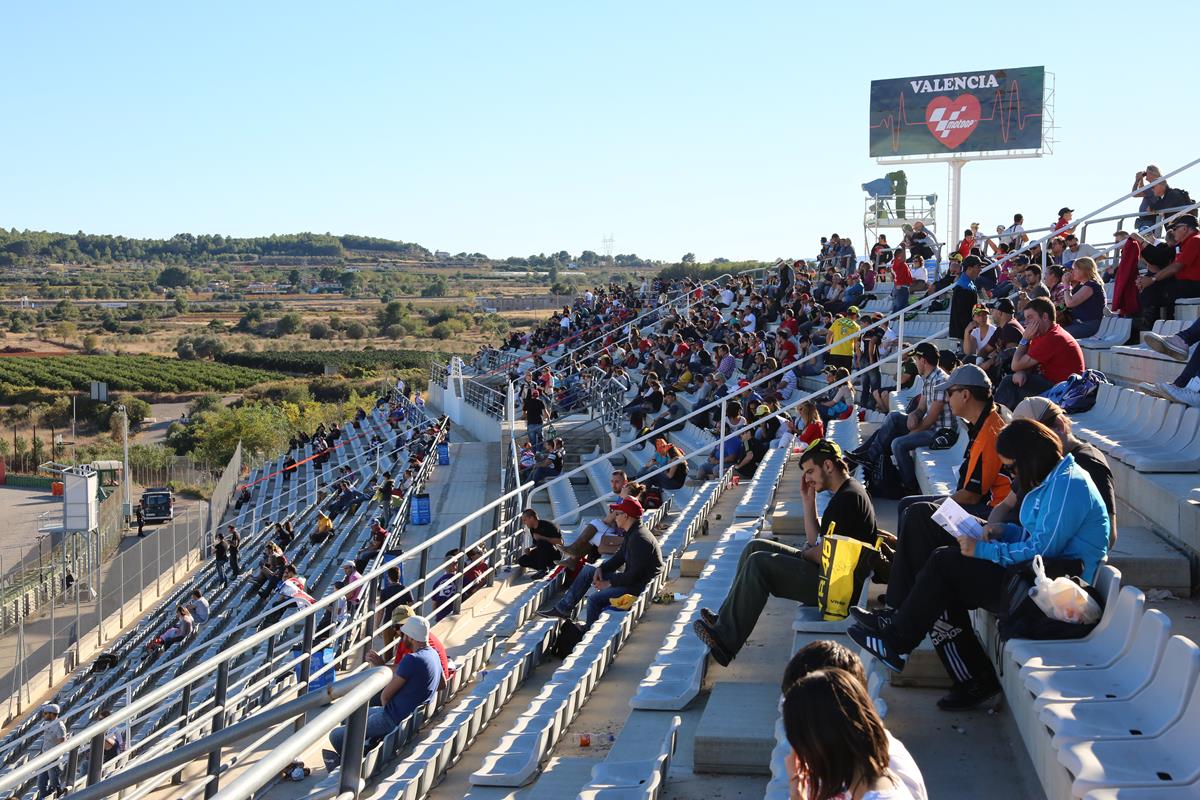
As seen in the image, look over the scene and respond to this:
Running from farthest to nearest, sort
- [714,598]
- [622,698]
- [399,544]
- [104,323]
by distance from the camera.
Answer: [104,323], [399,544], [714,598], [622,698]

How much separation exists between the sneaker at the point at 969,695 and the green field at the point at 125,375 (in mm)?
76227

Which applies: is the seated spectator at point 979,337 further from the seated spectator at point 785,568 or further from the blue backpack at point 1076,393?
the seated spectator at point 785,568

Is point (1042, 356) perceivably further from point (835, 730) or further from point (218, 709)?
point (835, 730)

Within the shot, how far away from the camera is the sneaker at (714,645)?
17.4ft

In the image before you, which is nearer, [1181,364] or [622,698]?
[622,698]

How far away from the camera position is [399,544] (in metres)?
16.4

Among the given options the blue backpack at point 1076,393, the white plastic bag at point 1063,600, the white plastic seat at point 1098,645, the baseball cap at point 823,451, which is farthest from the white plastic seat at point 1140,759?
the blue backpack at point 1076,393

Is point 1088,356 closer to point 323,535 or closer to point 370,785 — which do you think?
point 370,785

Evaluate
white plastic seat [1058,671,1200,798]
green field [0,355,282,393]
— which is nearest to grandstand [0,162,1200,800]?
white plastic seat [1058,671,1200,798]

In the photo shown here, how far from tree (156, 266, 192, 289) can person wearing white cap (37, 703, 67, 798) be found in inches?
6901

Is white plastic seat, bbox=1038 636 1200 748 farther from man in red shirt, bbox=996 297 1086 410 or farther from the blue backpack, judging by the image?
man in red shirt, bbox=996 297 1086 410

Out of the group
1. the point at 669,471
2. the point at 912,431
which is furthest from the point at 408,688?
the point at 669,471

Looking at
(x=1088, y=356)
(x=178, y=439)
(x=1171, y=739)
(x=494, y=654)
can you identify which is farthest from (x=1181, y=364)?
(x=178, y=439)

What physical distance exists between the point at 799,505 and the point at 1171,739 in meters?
5.15
